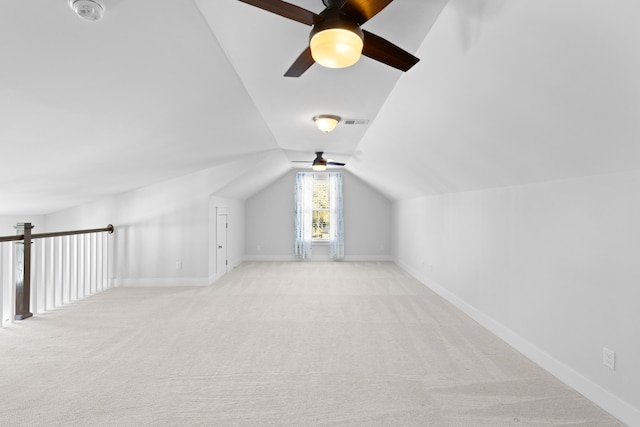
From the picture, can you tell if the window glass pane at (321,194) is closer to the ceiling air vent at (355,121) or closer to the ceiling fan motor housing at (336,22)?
the ceiling air vent at (355,121)

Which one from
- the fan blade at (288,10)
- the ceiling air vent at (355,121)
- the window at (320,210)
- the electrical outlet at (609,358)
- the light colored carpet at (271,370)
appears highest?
the ceiling air vent at (355,121)

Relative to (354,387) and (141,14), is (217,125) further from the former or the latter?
(354,387)

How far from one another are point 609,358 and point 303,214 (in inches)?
280

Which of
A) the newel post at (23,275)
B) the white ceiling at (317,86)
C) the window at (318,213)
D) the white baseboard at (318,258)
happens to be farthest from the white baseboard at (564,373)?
the newel post at (23,275)

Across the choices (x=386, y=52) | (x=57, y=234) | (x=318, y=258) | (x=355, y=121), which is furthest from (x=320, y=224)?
(x=386, y=52)

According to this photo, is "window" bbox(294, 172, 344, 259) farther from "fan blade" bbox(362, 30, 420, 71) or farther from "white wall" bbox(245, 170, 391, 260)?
"fan blade" bbox(362, 30, 420, 71)

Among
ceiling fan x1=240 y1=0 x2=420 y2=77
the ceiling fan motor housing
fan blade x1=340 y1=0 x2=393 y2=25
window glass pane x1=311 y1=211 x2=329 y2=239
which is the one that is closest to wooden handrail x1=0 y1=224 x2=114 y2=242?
ceiling fan x1=240 y1=0 x2=420 y2=77

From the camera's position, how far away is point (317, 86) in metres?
2.91

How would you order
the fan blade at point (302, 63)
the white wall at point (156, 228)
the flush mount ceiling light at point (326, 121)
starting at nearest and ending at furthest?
the fan blade at point (302, 63) < the flush mount ceiling light at point (326, 121) < the white wall at point (156, 228)

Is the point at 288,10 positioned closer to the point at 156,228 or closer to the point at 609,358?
the point at 609,358

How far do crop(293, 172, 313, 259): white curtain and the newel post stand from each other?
554 cm

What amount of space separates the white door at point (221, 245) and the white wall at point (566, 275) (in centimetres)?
443

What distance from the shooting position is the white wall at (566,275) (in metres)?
2.09

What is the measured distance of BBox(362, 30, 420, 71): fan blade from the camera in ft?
5.27
